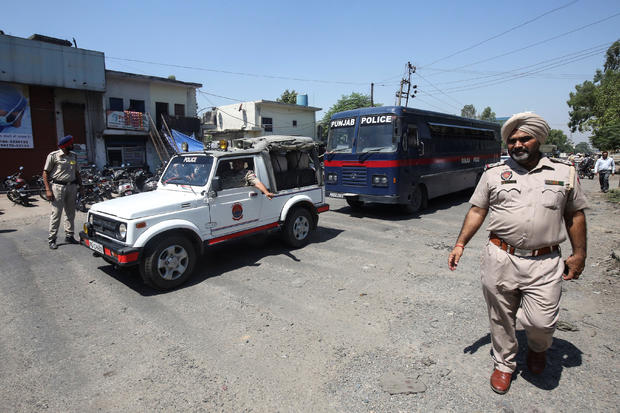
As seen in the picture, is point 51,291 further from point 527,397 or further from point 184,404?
point 527,397

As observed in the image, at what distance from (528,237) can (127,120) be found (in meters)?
21.7

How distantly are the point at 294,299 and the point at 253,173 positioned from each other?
8.00ft

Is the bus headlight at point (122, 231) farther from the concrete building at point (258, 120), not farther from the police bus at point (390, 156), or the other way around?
the concrete building at point (258, 120)

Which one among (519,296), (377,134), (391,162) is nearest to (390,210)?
(391,162)

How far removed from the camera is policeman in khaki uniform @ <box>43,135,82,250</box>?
22.1ft

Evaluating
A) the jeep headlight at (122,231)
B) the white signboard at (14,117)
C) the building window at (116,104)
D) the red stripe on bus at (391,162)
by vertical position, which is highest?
the building window at (116,104)

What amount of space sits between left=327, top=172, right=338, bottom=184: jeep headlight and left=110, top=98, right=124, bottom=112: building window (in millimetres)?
15566

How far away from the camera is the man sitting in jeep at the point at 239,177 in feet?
18.9

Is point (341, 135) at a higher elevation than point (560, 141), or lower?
lower

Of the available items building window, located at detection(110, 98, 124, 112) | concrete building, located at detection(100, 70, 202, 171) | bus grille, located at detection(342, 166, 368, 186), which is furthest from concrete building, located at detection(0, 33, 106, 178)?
bus grille, located at detection(342, 166, 368, 186)

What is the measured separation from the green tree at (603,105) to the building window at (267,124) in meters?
21.9

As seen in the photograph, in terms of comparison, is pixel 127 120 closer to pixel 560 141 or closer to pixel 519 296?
pixel 519 296

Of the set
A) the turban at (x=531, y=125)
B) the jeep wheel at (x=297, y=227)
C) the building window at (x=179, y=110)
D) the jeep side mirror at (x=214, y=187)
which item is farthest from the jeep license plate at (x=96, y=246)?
the building window at (x=179, y=110)

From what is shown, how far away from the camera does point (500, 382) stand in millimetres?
2768
